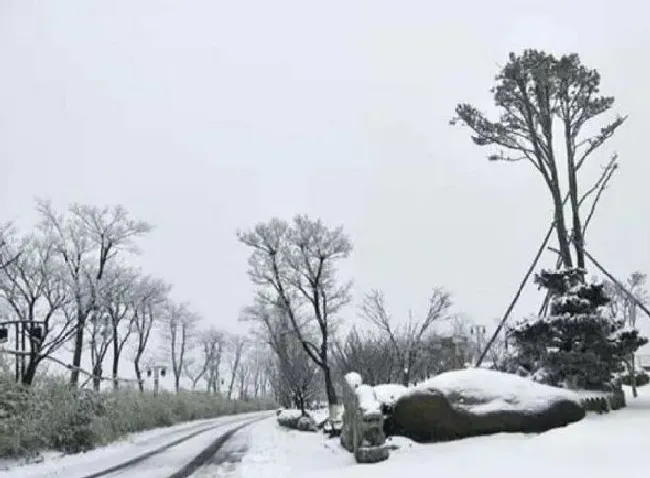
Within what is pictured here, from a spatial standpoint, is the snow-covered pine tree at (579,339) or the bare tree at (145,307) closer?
the snow-covered pine tree at (579,339)

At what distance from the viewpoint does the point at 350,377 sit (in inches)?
539

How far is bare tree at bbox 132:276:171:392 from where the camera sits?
145ft

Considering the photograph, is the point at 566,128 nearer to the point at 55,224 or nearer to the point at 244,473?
the point at 244,473

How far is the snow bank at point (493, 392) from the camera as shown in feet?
33.5

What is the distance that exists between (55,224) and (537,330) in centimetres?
2861

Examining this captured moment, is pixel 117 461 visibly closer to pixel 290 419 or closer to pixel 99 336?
pixel 290 419

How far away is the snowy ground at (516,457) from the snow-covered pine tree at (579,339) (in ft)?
3.05

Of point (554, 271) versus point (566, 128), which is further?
point (566, 128)

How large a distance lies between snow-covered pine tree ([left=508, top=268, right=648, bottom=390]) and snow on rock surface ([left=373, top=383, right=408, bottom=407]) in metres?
2.51

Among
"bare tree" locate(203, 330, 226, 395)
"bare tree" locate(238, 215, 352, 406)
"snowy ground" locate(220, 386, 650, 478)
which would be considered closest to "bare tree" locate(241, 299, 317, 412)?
"bare tree" locate(238, 215, 352, 406)

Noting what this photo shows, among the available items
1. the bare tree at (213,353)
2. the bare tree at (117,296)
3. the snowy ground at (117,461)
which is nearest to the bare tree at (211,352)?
the bare tree at (213,353)

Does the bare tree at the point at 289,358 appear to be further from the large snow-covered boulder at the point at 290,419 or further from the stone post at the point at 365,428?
the stone post at the point at 365,428

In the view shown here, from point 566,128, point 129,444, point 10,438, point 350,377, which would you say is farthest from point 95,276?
point 566,128

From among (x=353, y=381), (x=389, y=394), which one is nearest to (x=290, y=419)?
(x=353, y=381)
